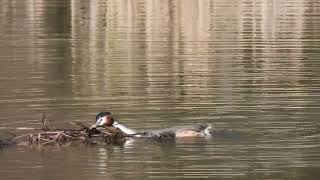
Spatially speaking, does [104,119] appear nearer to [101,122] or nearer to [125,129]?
[101,122]

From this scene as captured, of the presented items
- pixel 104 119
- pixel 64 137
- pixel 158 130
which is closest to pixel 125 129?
pixel 104 119

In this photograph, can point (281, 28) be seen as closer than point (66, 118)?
No

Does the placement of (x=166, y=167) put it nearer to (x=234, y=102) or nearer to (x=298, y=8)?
(x=234, y=102)

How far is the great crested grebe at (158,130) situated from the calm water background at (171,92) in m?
0.21

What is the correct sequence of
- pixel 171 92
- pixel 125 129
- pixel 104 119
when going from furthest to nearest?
pixel 171 92 < pixel 125 129 < pixel 104 119

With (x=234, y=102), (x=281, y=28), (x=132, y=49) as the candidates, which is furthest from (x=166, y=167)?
(x=281, y=28)

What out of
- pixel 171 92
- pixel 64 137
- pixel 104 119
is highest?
pixel 104 119

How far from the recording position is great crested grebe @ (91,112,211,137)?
1869 cm

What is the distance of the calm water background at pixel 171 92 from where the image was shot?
17016 mm

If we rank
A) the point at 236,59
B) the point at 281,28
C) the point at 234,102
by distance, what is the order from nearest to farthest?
the point at 234,102
the point at 236,59
the point at 281,28

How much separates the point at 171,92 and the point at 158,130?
5.23 metres

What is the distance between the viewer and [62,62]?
1245 inches

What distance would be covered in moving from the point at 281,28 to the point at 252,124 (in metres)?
25.2

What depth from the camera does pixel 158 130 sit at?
1897 cm
